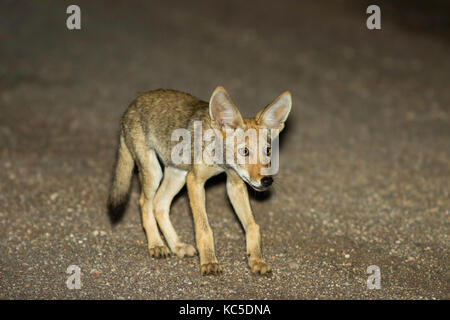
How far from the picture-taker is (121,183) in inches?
296

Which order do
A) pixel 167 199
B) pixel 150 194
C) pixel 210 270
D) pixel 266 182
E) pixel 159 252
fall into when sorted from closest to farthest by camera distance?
pixel 266 182 → pixel 210 270 → pixel 159 252 → pixel 150 194 → pixel 167 199

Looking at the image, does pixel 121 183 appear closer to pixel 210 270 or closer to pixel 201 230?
pixel 201 230

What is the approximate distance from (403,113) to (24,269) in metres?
9.20

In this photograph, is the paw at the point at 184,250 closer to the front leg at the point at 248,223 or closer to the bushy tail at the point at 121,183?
the front leg at the point at 248,223

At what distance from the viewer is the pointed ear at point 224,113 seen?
621 cm

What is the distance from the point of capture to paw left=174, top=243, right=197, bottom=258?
708 cm

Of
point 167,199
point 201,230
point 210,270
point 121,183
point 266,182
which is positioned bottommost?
point 210,270

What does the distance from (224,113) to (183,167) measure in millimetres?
983

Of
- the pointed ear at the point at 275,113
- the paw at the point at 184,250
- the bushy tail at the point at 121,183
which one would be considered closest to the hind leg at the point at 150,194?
the paw at the point at 184,250

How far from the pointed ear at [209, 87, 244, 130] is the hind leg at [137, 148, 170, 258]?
1.17 m

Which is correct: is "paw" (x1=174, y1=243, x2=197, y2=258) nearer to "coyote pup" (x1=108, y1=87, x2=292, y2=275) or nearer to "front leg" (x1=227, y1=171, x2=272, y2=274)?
"coyote pup" (x1=108, y1=87, x2=292, y2=275)

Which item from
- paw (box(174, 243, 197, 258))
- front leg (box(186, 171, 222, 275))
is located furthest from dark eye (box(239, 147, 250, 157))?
paw (box(174, 243, 197, 258))

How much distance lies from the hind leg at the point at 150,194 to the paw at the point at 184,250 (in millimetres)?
128

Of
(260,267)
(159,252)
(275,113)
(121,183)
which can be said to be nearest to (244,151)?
(275,113)
